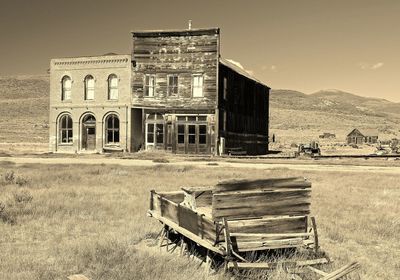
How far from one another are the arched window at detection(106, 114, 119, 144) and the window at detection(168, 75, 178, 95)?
4839 millimetres

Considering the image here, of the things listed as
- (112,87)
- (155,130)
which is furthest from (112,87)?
(155,130)

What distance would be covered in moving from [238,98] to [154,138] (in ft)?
26.6

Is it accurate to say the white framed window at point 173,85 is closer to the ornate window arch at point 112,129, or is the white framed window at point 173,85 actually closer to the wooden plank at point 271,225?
the ornate window arch at point 112,129

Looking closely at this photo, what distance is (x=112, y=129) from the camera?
36438mm

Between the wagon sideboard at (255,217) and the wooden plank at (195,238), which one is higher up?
the wagon sideboard at (255,217)

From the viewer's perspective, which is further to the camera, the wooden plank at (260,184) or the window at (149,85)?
the window at (149,85)

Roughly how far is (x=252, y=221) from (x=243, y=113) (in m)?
34.2

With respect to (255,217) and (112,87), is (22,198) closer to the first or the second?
(255,217)

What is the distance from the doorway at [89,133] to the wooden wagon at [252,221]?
30.5 metres

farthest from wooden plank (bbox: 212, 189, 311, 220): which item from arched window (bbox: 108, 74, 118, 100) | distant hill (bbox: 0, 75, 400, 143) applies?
distant hill (bbox: 0, 75, 400, 143)

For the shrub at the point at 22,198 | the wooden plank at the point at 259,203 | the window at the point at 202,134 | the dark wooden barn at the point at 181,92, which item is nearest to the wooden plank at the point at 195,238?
the wooden plank at the point at 259,203

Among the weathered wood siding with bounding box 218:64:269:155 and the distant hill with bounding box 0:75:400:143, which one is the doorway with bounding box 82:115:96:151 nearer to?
the weathered wood siding with bounding box 218:64:269:155

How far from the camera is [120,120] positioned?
35.8 meters

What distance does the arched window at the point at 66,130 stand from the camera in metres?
38.0
